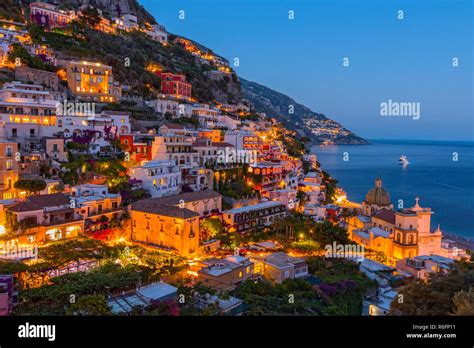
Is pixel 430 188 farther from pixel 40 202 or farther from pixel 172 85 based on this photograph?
pixel 40 202

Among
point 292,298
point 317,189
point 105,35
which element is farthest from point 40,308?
point 105,35

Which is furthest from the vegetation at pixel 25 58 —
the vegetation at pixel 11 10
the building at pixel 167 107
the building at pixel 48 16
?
the building at pixel 48 16

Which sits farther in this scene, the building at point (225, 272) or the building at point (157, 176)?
the building at point (157, 176)

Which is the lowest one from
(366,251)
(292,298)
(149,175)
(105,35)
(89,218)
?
(366,251)

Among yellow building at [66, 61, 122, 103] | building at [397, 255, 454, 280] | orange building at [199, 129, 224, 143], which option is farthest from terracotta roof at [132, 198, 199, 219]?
yellow building at [66, 61, 122, 103]

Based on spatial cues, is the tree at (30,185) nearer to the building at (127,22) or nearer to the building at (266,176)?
the building at (266,176)
